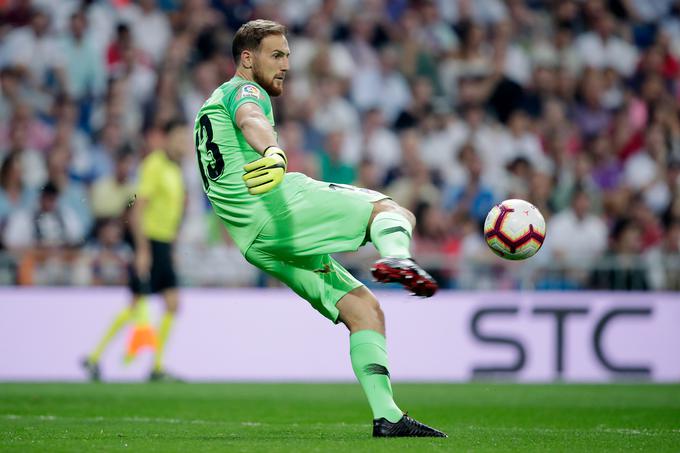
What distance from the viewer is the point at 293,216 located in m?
6.64

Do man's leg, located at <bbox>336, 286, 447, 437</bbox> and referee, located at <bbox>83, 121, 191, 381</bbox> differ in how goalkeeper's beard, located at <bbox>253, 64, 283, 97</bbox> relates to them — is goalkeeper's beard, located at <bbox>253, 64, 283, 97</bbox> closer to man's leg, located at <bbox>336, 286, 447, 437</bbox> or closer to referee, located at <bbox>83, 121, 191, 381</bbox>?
man's leg, located at <bbox>336, 286, 447, 437</bbox>

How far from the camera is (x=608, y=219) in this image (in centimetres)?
1627

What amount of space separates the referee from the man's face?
6.06 m

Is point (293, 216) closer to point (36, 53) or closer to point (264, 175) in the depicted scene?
point (264, 175)

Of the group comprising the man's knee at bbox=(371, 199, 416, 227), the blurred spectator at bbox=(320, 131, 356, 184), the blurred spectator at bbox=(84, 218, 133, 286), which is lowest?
the man's knee at bbox=(371, 199, 416, 227)

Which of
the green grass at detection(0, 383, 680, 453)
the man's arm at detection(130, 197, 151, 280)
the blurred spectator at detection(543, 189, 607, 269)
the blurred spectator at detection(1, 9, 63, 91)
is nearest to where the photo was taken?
the green grass at detection(0, 383, 680, 453)

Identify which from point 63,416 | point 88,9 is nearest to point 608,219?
point 88,9

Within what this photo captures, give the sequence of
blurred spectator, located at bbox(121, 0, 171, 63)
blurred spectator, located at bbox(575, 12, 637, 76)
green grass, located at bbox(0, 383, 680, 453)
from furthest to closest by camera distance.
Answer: blurred spectator, located at bbox(575, 12, 637, 76), blurred spectator, located at bbox(121, 0, 171, 63), green grass, located at bbox(0, 383, 680, 453)

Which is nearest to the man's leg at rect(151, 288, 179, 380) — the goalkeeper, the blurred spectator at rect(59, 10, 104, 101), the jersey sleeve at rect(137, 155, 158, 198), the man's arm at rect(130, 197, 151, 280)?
the man's arm at rect(130, 197, 151, 280)

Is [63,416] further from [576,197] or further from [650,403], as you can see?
[576,197]

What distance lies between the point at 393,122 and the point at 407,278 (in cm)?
1151

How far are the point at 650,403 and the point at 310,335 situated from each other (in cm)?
473

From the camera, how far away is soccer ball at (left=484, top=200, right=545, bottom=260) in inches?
→ 282

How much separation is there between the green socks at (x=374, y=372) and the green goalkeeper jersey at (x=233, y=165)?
86 cm
